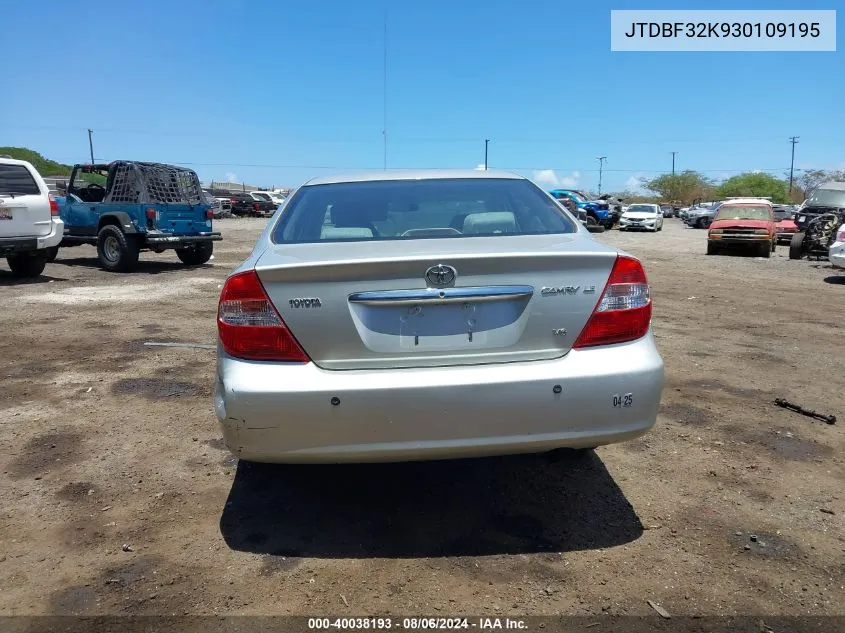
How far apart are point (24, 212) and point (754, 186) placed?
10379cm

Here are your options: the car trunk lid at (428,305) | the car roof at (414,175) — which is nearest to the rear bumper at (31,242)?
the car roof at (414,175)

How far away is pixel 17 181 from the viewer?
418 inches

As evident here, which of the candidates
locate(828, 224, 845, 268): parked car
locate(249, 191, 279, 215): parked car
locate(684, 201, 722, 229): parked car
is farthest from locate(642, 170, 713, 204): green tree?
locate(828, 224, 845, 268): parked car

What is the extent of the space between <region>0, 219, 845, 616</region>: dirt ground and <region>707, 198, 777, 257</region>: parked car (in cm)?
1554

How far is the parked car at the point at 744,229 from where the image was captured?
64.3 ft

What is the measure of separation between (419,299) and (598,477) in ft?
5.38

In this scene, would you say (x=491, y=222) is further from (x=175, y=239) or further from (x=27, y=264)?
(x=175, y=239)

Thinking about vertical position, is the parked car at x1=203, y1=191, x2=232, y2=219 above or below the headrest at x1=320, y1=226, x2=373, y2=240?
below

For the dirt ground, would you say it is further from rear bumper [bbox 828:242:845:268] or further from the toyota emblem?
rear bumper [bbox 828:242:845:268]

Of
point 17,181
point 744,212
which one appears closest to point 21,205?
point 17,181

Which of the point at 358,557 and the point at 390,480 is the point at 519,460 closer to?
the point at 390,480

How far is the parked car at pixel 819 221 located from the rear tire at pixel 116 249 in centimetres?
1581

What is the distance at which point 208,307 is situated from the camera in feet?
29.5

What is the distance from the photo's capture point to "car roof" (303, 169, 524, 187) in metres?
3.88
